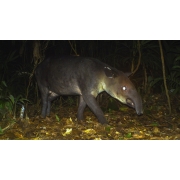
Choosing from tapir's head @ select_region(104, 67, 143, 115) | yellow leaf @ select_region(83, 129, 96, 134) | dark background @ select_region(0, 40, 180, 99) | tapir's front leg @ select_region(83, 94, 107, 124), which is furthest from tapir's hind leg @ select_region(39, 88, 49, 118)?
yellow leaf @ select_region(83, 129, 96, 134)

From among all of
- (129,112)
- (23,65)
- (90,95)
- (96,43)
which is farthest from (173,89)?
(23,65)

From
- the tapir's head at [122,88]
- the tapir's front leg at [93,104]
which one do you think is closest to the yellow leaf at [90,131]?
the tapir's front leg at [93,104]

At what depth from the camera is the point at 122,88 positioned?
4.82 m

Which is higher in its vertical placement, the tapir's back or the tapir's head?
the tapir's back

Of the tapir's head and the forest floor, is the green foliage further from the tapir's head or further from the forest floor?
the tapir's head

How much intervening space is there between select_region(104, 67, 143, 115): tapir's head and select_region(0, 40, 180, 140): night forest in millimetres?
322

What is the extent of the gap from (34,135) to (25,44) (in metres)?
2.30

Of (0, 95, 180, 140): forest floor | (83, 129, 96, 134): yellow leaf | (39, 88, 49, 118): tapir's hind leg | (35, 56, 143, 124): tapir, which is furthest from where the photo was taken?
(39, 88, 49, 118): tapir's hind leg

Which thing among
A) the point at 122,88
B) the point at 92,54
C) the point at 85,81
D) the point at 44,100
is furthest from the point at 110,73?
the point at 92,54

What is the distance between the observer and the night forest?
4695mm

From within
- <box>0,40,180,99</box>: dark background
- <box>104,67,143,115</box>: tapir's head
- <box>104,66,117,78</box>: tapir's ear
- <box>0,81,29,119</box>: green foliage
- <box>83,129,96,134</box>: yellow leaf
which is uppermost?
<box>0,40,180,99</box>: dark background

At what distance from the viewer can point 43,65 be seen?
558 cm

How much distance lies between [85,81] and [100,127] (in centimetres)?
67
